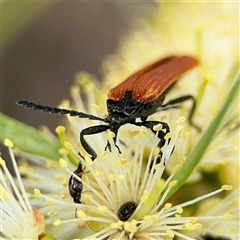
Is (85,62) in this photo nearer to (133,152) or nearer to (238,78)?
(133,152)

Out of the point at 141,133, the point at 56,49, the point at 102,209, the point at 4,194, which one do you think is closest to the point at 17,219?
the point at 4,194

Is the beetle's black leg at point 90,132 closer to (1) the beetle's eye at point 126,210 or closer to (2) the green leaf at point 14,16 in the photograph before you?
(1) the beetle's eye at point 126,210

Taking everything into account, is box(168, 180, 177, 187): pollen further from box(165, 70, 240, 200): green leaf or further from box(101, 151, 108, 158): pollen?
box(101, 151, 108, 158): pollen

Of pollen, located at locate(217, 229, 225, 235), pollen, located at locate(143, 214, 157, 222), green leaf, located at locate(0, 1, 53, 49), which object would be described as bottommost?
pollen, located at locate(217, 229, 225, 235)

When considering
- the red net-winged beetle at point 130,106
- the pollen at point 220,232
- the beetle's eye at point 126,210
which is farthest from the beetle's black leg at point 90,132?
the pollen at point 220,232

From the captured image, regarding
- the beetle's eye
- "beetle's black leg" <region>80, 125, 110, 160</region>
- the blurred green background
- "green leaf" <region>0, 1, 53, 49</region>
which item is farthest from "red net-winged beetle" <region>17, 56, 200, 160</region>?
the blurred green background

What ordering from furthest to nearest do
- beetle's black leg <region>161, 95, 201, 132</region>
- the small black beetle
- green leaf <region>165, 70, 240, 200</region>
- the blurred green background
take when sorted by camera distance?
1. the blurred green background
2. beetle's black leg <region>161, 95, 201, 132</region>
3. the small black beetle
4. green leaf <region>165, 70, 240, 200</region>

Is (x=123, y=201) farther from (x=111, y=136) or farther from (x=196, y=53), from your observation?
(x=196, y=53)
